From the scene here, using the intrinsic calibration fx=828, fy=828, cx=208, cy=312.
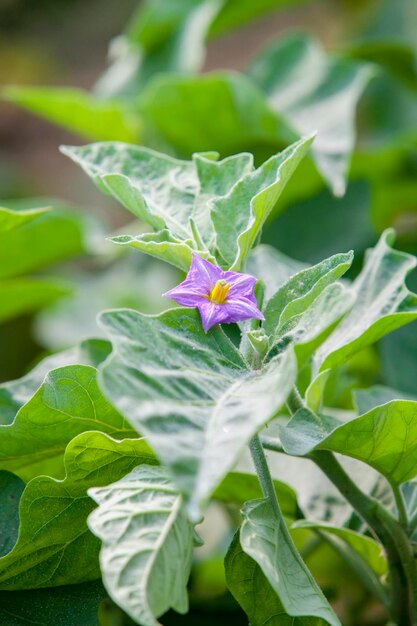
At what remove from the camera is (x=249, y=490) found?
574 mm

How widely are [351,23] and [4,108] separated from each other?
2.15m

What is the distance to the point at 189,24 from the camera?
45.9 inches

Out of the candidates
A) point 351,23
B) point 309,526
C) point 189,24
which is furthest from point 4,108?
point 309,526

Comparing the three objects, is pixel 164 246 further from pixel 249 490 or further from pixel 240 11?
pixel 240 11

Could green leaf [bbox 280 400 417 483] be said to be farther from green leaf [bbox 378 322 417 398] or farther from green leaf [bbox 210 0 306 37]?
green leaf [bbox 210 0 306 37]

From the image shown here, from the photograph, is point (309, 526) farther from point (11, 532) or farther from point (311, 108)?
point (311, 108)

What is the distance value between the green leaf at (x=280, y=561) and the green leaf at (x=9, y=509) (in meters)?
0.16

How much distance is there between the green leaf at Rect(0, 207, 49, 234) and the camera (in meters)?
0.60

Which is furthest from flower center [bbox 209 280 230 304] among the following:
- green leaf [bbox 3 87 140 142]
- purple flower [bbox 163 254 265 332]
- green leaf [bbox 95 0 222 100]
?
green leaf [bbox 95 0 222 100]

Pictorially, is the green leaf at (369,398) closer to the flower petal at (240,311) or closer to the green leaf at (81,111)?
the flower petal at (240,311)

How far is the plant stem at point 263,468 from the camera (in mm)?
438

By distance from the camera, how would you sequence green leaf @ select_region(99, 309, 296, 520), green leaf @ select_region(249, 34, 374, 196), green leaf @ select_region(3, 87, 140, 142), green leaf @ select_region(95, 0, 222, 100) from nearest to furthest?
green leaf @ select_region(99, 309, 296, 520), green leaf @ select_region(249, 34, 374, 196), green leaf @ select_region(3, 87, 140, 142), green leaf @ select_region(95, 0, 222, 100)

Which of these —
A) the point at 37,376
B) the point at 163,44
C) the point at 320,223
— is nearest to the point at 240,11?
the point at 163,44

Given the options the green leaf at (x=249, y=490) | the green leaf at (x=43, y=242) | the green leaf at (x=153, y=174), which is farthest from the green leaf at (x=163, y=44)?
the green leaf at (x=249, y=490)
